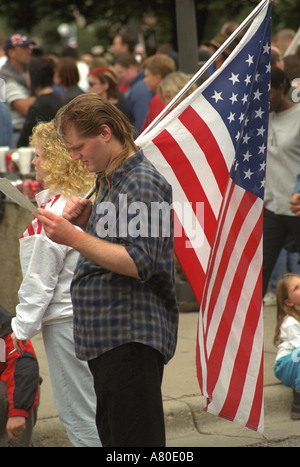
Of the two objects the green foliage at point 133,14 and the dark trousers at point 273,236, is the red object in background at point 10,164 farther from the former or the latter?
the green foliage at point 133,14

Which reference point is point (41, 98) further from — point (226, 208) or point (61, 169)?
point (226, 208)

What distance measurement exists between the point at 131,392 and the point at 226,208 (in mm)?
1188

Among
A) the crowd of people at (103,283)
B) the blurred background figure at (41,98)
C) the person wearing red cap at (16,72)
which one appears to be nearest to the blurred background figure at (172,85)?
the blurred background figure at (41,98)

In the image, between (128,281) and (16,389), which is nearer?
(128,281)

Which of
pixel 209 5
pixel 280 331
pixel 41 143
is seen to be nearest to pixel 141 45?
pixel 209 5

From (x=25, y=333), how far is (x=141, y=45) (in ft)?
48.8

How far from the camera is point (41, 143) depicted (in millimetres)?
4574

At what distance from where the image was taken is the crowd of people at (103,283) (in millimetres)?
3453

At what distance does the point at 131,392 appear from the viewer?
346 cm

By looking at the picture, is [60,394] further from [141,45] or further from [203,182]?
[141,45]

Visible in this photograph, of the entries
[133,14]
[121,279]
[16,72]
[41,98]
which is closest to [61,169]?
[121,279]

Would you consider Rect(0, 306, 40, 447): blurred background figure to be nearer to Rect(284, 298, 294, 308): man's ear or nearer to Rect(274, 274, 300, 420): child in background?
Rect(274, 274, 300, 420): child in background

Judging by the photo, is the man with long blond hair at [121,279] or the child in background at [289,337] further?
the child in background at [289,337]

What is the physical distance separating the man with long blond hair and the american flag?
71 cm
